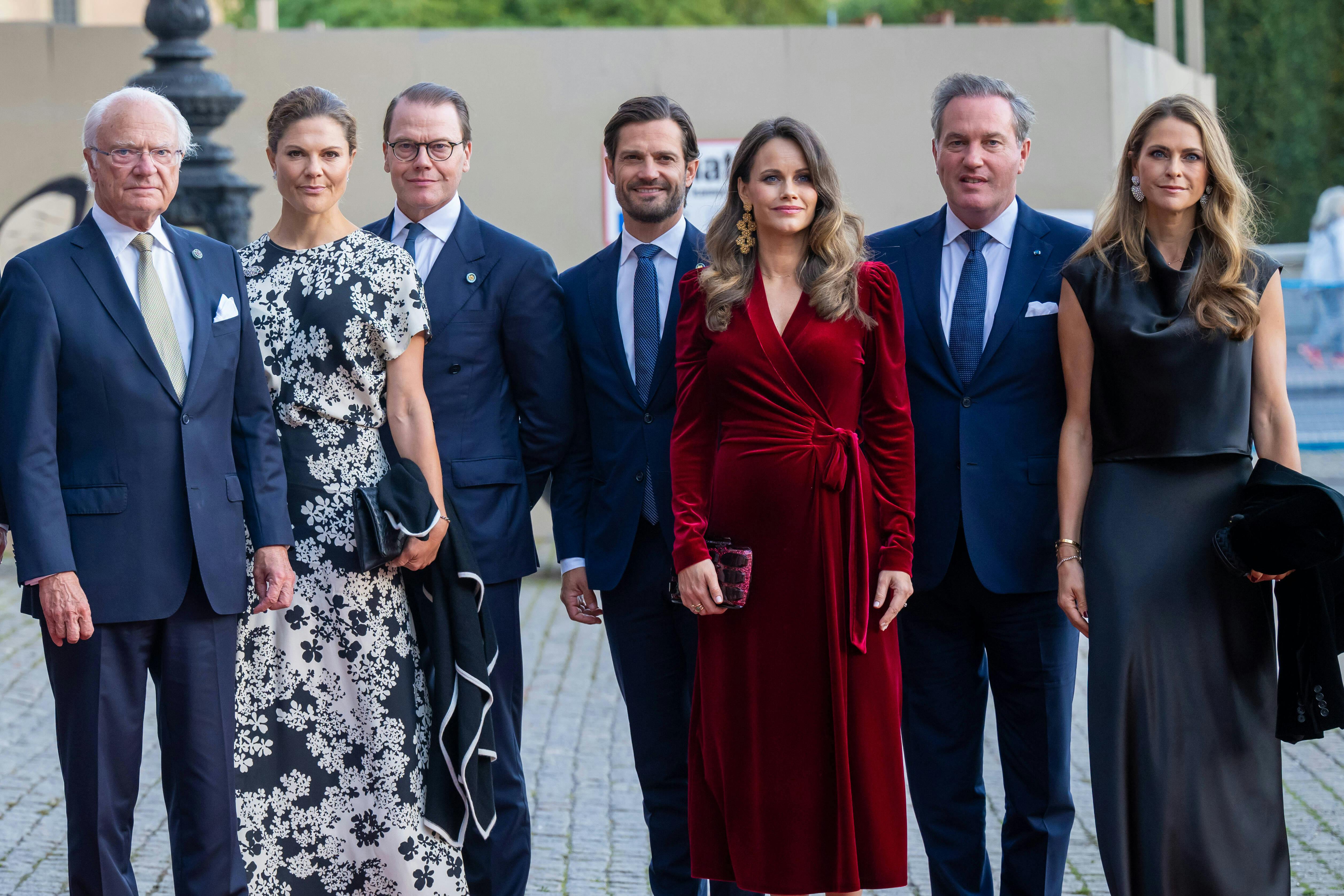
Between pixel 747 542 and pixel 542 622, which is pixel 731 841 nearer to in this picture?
pixel 747 542

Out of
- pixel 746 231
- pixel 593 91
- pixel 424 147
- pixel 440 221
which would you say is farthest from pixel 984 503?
pixel 593 91

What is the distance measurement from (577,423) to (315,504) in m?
0.88

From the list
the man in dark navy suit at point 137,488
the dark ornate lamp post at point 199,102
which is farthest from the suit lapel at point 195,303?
the dark ornate lamp post at point 199,102

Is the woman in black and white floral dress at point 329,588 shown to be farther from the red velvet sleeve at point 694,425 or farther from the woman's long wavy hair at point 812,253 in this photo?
the woman's long wavy hair at point 812,253

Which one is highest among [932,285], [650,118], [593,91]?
[593,91]

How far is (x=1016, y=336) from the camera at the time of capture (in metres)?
4.12

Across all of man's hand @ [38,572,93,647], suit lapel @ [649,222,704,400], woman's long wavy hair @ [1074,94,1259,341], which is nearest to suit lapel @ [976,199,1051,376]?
woman's long wavy hair @ [1074,94,1259,341]

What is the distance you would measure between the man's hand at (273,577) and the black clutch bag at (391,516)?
0.20m

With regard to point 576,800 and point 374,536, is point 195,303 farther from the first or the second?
point 576,800

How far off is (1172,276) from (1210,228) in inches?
6.6

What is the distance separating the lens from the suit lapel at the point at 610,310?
4.34 m

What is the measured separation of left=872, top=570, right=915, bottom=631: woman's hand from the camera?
3746 mm

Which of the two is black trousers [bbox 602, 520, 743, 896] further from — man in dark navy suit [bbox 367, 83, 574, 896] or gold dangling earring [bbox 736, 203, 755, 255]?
gold dangling earring [bbox 736, 203, 755, 255]

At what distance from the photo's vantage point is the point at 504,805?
4391mm
